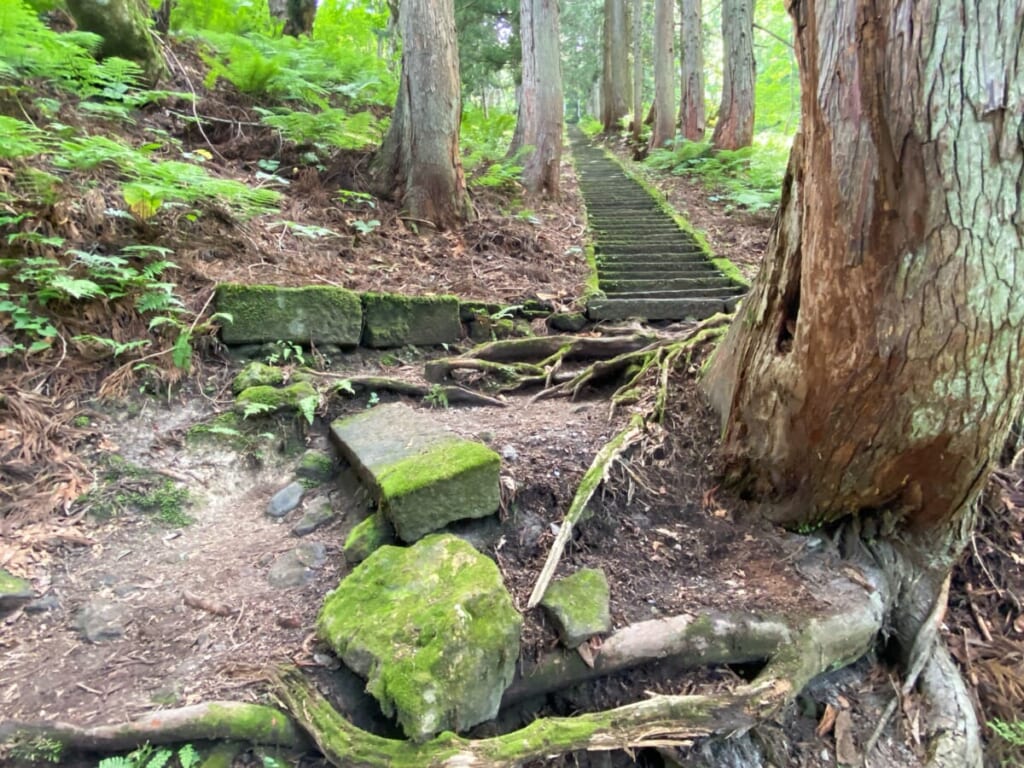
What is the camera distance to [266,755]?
7.05ft

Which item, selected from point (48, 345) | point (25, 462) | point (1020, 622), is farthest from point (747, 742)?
point (48, 345)

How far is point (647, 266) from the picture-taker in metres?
8.38

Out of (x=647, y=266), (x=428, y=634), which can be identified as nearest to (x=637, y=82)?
(x=647, y=266)

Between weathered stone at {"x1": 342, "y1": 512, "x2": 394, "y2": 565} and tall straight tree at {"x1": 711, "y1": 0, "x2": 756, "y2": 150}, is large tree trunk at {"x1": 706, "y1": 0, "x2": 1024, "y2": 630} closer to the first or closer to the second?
weathered stone at {"x1": 342, "y1": 512, "x2": 394, "y2": 565}

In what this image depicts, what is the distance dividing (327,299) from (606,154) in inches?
696

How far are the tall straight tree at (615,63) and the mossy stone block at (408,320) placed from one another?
69.8ft

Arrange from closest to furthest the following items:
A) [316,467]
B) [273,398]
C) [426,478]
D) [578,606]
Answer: [578,606]
[426,478]
[316,467]
[273,398]

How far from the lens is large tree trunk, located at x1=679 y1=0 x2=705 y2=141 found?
1534 centimetres

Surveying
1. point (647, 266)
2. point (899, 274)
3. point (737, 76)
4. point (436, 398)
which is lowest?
point (436, 398)

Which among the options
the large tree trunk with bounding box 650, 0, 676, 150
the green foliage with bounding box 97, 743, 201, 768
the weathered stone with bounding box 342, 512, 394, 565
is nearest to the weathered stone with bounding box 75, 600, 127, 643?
the green foliage with bounding box 97, 743, 201, 768

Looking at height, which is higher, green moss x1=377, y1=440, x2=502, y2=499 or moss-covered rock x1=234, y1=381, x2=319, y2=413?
moss-covered rock x1=234, y1=381, x2=319, y2=413

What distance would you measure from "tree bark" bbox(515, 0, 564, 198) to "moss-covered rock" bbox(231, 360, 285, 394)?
7.19 m

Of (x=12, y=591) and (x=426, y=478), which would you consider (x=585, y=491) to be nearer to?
(x=426, y=478)

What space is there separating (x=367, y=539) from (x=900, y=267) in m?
2.61
